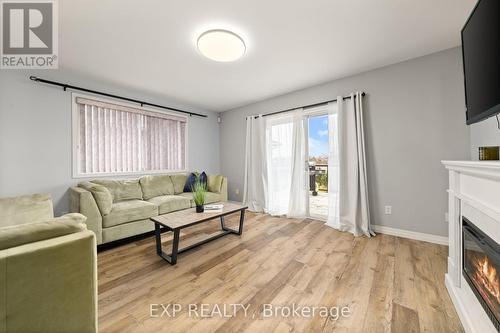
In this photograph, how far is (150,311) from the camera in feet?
4.61

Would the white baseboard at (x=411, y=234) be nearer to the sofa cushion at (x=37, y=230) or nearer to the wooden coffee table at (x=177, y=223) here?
the wooden coffee table at (x=177, y=223)

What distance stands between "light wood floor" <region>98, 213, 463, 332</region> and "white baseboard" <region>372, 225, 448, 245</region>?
11 cm

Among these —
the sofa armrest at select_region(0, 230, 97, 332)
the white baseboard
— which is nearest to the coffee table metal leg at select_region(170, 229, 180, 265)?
the sofa armrest at select_region(0, 230, 97, 332)

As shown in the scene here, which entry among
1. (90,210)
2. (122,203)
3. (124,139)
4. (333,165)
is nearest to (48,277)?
(90,210)

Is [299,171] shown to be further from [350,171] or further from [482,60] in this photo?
[482,60]

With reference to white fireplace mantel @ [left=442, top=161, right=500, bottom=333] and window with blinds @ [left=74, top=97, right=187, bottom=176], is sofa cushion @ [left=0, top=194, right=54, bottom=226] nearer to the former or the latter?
window with blinds @ [left=74, top=97, right=187, bottom=176]

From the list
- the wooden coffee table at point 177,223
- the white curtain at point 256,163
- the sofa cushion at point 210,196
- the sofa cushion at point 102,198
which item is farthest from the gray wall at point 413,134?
the sofa cushion at point 102,198

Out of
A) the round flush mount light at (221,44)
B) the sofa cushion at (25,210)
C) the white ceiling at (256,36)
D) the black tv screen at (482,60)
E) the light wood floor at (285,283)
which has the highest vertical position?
the white ceiling at (256,36)

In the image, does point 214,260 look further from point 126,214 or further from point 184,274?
point 126,214

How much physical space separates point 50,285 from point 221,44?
2.25m

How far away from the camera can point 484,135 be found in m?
1.88

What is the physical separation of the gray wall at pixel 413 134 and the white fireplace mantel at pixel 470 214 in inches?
44.9

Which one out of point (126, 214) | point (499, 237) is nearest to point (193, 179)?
point (126, 214)

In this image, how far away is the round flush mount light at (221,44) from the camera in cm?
194
